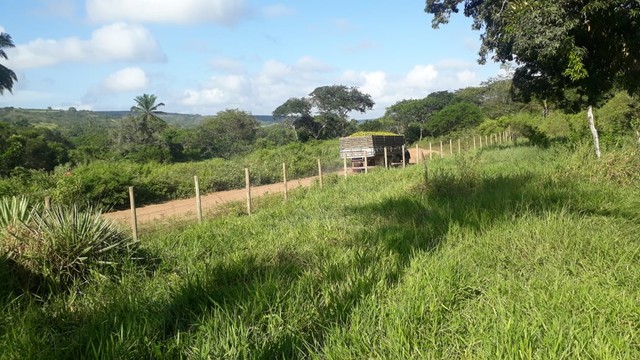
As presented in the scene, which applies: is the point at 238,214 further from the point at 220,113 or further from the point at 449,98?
the point at 449,98

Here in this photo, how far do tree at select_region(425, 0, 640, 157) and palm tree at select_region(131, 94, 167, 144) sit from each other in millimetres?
41590

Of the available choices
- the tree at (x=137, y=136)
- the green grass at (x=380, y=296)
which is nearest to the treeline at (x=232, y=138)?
the tree at (x=137, y=136)

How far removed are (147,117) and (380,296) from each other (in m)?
55.2

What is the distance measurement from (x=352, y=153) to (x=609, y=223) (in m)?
15.5

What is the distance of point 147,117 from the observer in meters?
53.7

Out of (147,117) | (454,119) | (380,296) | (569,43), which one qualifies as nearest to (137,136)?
(147,117)

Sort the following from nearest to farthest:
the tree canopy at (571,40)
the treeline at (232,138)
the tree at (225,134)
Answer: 1. the tree canopy at (571,40)
2. the treeline at (232,138)
3. the tree at (225,134)

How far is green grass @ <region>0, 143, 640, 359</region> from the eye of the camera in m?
2.94

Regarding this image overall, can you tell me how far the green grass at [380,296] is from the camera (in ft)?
9.65

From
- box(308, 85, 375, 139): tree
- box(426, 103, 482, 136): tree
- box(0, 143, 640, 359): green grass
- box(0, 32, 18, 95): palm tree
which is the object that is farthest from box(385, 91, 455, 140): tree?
box(0, 143, 640, 359): green grass

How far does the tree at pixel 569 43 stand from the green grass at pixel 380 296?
5.11m

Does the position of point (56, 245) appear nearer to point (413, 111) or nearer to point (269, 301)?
point (269, 301)

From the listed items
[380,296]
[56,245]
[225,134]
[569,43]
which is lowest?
[380,296]

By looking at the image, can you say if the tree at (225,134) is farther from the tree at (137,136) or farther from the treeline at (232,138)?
the tree at (137,136)
